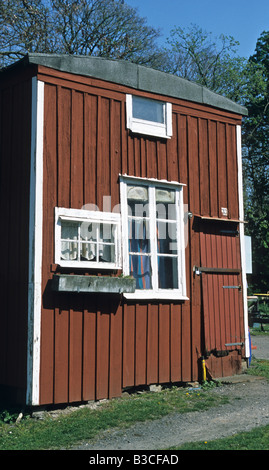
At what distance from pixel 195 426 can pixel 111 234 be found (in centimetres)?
314

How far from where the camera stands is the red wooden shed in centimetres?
872

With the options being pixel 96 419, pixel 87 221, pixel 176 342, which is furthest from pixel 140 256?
pixel 96 419

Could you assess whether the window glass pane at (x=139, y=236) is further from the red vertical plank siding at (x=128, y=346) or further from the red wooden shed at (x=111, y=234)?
the red vertical plank siding at (x=128, y=346)

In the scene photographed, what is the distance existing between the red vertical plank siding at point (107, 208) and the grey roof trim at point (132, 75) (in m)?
0.26

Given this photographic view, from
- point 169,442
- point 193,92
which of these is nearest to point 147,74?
point 193,92

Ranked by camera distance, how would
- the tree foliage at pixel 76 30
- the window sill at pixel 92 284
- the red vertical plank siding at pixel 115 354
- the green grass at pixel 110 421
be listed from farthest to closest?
the tree foliage at pixel 76 30 → the red vertical plank siding at pixel 115 354 → the window sill at pixel 92 284 → the green grass at pixel 110 421

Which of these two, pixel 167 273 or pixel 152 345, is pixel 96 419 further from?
pixel 167 273

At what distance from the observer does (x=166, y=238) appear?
10320 millimetres

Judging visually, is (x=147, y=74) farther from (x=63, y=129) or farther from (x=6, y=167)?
(x=6, y=167)

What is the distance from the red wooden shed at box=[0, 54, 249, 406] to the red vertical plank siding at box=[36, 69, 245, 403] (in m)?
0.02

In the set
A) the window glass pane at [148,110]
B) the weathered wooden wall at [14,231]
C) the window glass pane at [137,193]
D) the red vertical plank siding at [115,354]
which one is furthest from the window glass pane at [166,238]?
the weathered wooden wall at [14,231]

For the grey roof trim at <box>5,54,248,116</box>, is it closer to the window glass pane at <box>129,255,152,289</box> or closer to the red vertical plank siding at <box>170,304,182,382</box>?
the window glass pane at <box>129,255,152,289</box>

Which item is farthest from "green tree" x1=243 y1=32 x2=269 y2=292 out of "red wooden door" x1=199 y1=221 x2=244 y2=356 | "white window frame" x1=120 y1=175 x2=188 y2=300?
"white window frame" x1=120 y1=175 x2=188 y2=300

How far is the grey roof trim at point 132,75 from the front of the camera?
912 centimetres
